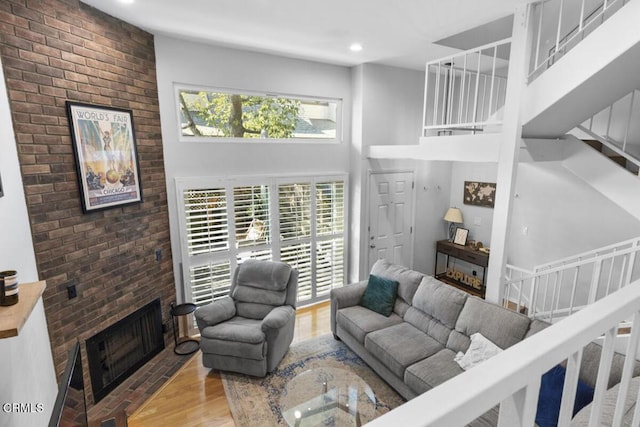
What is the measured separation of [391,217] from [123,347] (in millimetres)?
3705

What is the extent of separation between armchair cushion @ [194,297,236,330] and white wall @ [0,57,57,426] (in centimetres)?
116

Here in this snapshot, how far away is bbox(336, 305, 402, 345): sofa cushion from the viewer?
133 inches

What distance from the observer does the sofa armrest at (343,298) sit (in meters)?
3.79

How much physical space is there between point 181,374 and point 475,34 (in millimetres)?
4861

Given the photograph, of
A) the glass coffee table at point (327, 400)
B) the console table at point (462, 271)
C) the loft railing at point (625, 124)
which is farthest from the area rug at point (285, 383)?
the loft railing at point (625, 124)

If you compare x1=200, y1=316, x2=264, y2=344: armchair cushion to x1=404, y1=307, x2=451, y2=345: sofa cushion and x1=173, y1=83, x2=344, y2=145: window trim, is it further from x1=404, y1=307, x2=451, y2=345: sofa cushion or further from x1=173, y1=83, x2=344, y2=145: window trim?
x1=173, y1=83, x2=344, y2=145: window trim

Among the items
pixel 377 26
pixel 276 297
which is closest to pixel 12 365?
pixel 276 297

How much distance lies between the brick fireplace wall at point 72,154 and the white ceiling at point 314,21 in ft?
1.02

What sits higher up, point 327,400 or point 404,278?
point 404,278

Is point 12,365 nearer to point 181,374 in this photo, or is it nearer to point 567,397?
point 181,374

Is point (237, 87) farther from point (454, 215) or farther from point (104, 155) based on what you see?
point (454, 215)

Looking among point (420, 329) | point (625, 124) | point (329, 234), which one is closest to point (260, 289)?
point (329, 234)

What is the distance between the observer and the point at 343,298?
3795 mm

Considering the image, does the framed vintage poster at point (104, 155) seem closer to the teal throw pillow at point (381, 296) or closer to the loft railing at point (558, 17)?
the teal throw pillow at point (381, 296)
